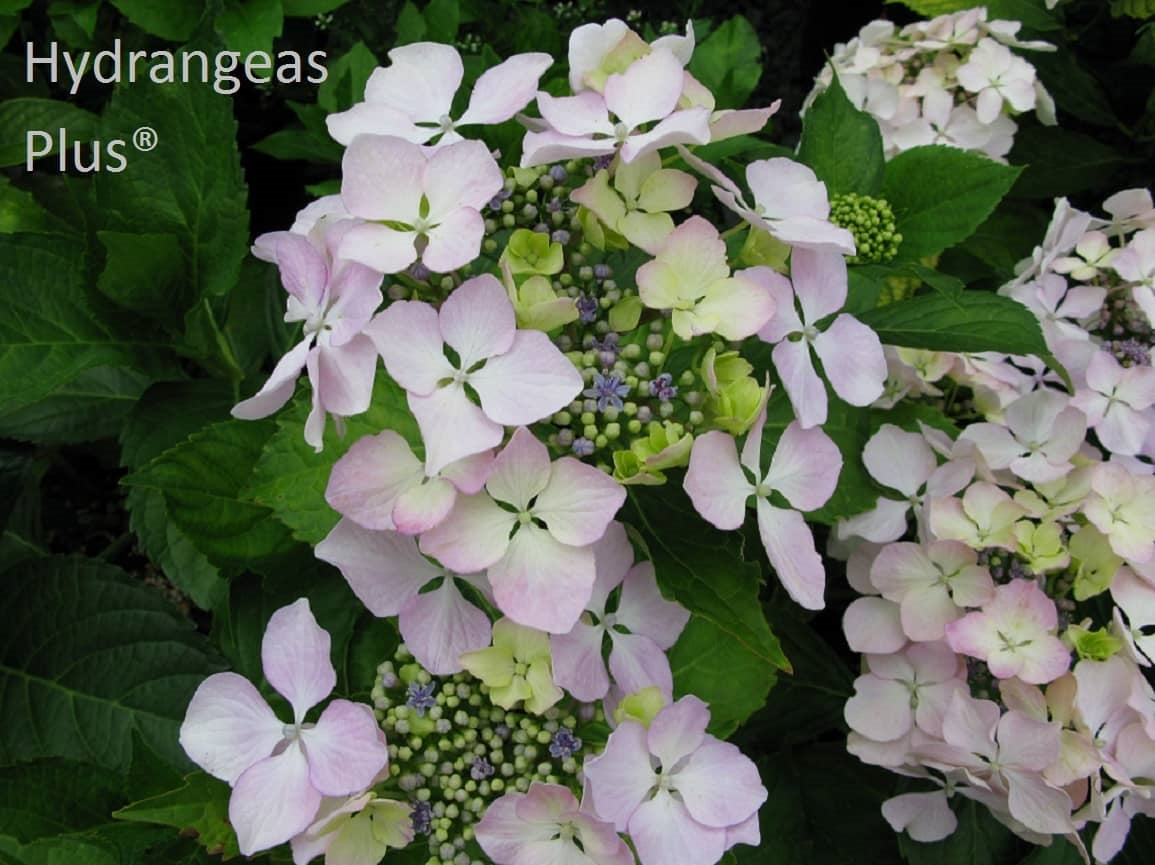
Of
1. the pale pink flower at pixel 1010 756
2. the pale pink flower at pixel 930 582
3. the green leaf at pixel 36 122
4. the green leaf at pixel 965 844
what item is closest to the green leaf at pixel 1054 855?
the green leaf at pixel 965 844

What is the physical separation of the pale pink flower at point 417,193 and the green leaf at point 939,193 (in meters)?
0.54

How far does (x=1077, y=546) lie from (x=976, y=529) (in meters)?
0.09

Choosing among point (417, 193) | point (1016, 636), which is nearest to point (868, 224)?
point (1016, 636)

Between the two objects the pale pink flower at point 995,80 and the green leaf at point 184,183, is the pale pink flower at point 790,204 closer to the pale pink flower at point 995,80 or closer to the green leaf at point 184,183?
the green leaf at point 184,183

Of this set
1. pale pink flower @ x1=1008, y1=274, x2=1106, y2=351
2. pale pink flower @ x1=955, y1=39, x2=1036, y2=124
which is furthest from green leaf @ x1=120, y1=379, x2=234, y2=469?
pale pink flower @ x1=955, y1=39, x2=1036, y2=124

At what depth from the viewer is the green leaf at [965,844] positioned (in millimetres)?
952

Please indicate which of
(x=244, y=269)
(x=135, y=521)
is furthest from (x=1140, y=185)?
(x=135, y=521)

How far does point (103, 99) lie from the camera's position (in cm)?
163

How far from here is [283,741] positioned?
0.65 m

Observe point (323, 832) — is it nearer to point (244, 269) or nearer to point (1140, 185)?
point (244, 269)

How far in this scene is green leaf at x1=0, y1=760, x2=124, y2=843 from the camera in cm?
79

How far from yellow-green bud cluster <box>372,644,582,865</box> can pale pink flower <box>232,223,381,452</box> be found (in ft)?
0.61

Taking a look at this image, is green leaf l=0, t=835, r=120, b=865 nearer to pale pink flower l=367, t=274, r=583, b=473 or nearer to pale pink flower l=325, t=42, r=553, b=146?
pale pink flower l=367, t=274, r=583, b=473

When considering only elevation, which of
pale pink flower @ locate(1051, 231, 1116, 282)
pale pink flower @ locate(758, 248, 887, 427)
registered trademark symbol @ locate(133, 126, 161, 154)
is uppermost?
pale pink flower @ locate(758, 248, 887, 427)
